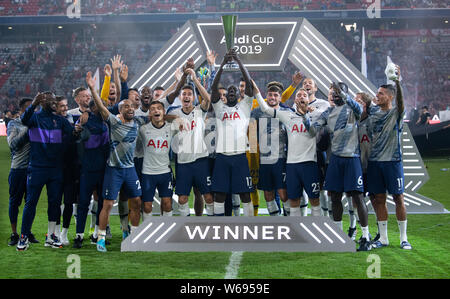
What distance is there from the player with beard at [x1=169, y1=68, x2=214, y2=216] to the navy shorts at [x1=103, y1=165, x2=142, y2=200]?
520mm

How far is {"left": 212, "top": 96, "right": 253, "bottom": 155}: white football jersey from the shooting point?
21.2 ft

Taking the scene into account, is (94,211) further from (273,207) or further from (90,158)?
(273,207)

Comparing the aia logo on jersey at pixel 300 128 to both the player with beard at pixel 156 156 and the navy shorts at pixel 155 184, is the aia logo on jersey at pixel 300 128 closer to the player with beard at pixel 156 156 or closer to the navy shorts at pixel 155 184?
the player with beard at pixel 156 156

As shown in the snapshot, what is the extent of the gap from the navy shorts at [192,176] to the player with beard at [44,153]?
1245mm

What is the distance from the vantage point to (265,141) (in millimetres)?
7039

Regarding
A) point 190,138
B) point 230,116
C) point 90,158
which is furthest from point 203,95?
point 90,158

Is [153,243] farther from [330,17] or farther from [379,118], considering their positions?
[330,17]

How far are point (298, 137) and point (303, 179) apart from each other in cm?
48

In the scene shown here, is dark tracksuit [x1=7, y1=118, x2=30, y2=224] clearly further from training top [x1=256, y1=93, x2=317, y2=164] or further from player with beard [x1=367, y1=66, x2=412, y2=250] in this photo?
player with beard [x1=367, y1=66, x2=412, y2=250]

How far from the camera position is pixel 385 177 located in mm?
6445

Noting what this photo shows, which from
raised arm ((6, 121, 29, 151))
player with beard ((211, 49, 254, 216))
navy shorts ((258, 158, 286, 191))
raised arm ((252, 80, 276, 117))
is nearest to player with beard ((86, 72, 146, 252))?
player with beard ((211, 49, 254, 216))

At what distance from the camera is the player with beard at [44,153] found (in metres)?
6.38

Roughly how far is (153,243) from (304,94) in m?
2.33

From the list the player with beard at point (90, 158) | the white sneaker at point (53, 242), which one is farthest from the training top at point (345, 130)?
the white sneaker at point (53, 242)
